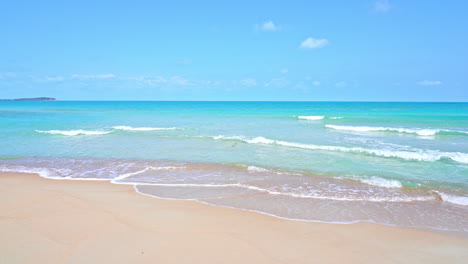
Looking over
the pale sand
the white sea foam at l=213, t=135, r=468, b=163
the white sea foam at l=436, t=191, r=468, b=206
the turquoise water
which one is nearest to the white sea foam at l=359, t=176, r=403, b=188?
the turquoise water

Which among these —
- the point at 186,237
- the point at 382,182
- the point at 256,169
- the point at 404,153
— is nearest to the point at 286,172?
the point at 256,169

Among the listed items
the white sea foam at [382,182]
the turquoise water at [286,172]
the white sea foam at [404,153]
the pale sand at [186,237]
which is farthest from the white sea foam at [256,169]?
the white sea foam at [404,153]

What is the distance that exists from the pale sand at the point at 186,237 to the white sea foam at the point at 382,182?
9.56ft

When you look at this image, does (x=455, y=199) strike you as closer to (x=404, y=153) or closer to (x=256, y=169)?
(x=256, y=169)

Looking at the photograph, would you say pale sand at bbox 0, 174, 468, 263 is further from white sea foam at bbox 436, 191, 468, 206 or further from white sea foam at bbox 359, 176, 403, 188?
white sea foam at bbox 359, 176, 403, 188

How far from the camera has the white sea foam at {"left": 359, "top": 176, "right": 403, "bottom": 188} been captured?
25.1 ft

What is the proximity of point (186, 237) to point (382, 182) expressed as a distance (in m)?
5.99

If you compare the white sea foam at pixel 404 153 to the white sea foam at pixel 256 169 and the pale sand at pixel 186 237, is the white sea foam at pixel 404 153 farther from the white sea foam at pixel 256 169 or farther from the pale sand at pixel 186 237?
the pale sand at pixel 186 237

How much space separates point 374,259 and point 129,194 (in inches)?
213

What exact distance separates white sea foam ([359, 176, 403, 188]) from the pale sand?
9.56ft

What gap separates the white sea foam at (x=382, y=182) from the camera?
7.64m

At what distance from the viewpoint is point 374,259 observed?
397 cm

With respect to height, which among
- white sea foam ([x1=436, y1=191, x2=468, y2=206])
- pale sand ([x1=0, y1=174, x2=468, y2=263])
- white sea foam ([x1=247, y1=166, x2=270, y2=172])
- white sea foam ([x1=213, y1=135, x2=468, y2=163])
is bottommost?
pale sand ([x1=0, y1=174, x2=468, y2=263])

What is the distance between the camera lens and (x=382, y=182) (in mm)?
7879
